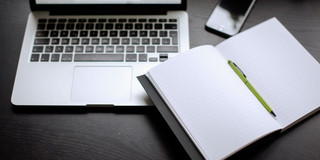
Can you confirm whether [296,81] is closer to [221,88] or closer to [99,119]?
[221,88]

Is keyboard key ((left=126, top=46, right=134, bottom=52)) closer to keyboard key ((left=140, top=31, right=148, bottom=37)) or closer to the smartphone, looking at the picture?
keyboard key ((left=140, top=31, right=148, bottom=37))

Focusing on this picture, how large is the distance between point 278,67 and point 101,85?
0.37 m

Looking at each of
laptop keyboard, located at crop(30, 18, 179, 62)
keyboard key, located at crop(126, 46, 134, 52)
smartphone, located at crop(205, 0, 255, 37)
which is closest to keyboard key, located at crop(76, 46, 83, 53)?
laptop keyboard, located at crop(30, 18, 179, 62)

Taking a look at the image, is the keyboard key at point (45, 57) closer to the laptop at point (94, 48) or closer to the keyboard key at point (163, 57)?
the laptop at point (94, 48)

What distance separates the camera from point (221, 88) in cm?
61

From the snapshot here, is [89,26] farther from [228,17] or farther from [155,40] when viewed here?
[228,17]

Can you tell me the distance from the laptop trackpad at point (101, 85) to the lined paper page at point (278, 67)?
0.73 feet

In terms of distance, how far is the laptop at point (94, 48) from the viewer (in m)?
0.66

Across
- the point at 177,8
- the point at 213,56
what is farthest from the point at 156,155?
the point at 177,8

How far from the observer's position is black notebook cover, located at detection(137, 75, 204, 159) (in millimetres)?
570

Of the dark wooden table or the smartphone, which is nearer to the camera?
the dark wooden table

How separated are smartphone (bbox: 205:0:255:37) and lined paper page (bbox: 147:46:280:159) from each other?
10 cm

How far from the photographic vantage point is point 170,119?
604mm

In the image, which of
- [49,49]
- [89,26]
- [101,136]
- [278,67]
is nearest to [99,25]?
[89,26]
